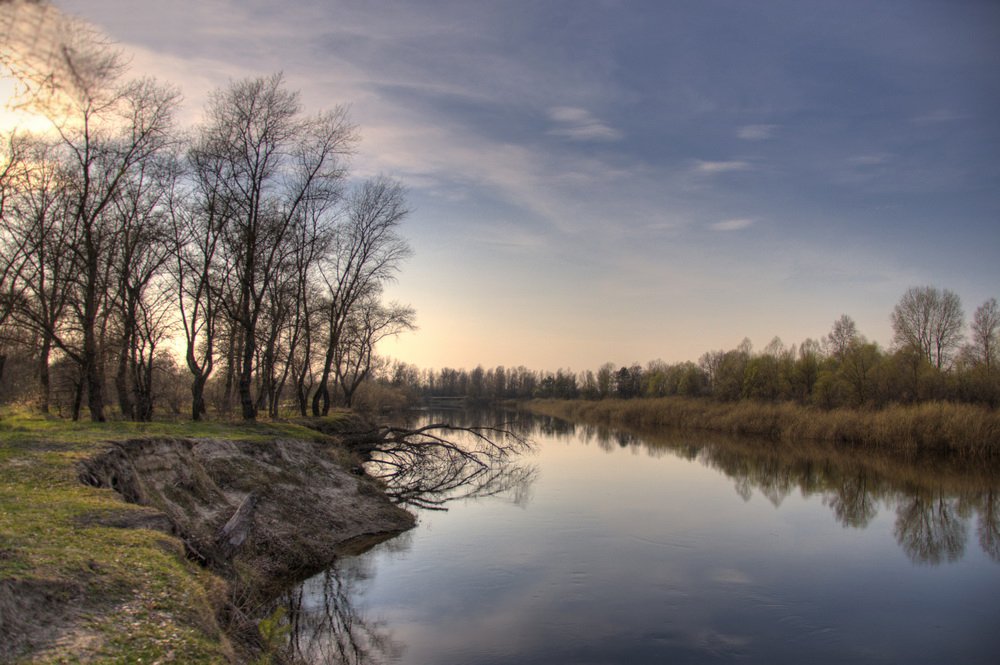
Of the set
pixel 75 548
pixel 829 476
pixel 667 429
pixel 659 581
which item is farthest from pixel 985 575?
pixel 667 429

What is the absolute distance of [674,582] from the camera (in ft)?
36.2

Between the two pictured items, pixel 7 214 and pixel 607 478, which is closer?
pixel 7 214

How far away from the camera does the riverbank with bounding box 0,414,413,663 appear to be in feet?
15.6

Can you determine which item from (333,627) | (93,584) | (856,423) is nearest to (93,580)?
(93,584)

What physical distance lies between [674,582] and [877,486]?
14.2 metres

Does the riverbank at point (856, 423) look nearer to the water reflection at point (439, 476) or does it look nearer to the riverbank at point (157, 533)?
the water reflection at point (439, 476)

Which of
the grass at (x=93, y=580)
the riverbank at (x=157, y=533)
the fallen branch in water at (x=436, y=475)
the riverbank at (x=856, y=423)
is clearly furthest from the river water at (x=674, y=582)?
the riverbank at (x=856, y=423)

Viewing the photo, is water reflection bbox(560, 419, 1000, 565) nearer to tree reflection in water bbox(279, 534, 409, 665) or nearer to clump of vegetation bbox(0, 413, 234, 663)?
tree reflection in water bbox(279, 534, 409, 665)

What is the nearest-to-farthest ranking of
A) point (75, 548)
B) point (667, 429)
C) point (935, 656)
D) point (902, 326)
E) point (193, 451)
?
point (75, 548) → point (935, 656) → point (193, 451) → point (667, 429) → point (902, 326)

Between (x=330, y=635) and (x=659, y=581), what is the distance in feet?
19.1

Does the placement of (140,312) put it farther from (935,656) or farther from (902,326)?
(902,326)

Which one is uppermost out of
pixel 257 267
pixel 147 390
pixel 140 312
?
pixel 257 267

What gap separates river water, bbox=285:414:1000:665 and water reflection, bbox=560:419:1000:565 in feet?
0.41

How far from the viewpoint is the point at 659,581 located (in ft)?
36.4
